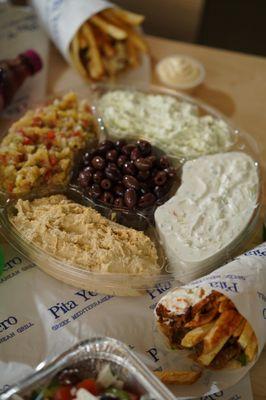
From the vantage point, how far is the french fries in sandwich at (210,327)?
3.53ft

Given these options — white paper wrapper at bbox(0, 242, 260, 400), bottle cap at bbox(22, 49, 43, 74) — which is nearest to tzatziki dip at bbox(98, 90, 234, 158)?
bottle cap at bbox(22, 49, 43, 74)

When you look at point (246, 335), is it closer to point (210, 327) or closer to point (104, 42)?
point (210, 327)

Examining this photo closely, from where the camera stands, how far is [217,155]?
1.50 metres

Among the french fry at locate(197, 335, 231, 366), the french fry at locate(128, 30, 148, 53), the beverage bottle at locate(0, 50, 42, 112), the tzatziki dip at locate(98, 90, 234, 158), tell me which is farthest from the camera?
the french fry at locate(128, 30, 148, 53)

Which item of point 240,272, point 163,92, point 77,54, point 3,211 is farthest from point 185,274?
point 77,54

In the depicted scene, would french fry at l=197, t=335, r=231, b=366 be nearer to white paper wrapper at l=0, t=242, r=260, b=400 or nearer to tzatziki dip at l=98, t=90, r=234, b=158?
white paper wrapper at l=0, t=242, r=260, b=400

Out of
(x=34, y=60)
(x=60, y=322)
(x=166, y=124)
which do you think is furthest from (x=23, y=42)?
(x=60, y=322)

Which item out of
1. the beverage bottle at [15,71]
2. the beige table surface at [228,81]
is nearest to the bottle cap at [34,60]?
the beverage bottle at [15,71]

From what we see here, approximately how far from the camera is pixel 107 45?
6.14 ft

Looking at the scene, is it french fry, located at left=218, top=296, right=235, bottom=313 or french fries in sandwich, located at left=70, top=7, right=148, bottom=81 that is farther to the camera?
french fries in sandwich, located at left=70, top=7, right=148, bottom=81

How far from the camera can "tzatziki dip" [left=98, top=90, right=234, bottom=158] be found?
155 centimetres

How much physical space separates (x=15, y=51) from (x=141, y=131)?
27.4 inches

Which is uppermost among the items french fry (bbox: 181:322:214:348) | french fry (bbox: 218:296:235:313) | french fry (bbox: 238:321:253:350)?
french fry (bbox: 218:296:235:313)

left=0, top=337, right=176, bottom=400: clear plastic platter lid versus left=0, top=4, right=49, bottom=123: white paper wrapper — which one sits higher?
left=0, top=4, right=49, bottom=123: white paper wrapper
